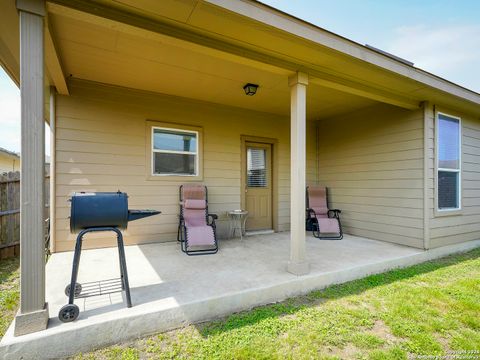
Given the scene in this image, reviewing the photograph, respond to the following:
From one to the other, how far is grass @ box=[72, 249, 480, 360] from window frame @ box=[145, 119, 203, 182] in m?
2.81

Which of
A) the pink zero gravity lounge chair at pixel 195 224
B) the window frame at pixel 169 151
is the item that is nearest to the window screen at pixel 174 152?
the window frame at pixel 169 151

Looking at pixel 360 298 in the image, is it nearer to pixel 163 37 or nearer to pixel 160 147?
pixel 163 37

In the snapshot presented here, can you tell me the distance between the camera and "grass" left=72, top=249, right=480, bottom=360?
195 centimetres

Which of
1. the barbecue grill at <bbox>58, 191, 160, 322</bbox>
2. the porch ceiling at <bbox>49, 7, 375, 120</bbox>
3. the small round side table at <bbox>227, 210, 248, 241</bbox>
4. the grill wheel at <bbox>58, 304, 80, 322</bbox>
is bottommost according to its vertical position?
the grill wheel at <bbox>58, 304, 80, 322</bbox>

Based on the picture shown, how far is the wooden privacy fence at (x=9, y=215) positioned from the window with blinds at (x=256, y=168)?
13.8ft

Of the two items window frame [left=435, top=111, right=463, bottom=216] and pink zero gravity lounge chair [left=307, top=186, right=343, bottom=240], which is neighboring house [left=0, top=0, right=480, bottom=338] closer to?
window frame [left=435, top=111, right=463, bottom=216]

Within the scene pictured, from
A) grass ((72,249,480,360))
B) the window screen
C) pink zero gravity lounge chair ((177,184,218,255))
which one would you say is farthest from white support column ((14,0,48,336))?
the window screen

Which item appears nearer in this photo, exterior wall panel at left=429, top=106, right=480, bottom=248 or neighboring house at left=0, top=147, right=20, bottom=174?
exterior wall panel at left=429, top=106, right=480, bottom=248

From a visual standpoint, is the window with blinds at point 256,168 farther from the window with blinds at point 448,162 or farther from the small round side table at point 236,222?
the window with blinds at point 448,162

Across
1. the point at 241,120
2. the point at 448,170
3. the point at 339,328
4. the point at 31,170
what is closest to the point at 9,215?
the point at 31,170

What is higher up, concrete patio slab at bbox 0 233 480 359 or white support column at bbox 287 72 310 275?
white support column at bbox 287 72 310 275

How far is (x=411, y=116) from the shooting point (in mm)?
4504

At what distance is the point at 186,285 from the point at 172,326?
0.50 m

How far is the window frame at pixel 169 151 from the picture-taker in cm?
447
